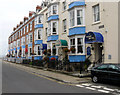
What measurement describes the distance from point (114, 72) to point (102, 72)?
1.05m

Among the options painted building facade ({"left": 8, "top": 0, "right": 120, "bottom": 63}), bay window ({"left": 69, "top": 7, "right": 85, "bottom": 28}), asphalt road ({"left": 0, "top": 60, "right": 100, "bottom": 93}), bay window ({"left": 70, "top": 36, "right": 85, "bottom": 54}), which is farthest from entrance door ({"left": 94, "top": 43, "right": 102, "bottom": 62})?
asphalt road ({"left": 0, "top": 60, "right": 100, "bottom": 93})

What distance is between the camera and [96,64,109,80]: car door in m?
10.7

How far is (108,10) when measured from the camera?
49.6 feet

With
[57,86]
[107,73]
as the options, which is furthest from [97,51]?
[57,86]

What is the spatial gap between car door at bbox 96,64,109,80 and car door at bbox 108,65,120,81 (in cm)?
33

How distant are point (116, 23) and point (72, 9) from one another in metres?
6.60

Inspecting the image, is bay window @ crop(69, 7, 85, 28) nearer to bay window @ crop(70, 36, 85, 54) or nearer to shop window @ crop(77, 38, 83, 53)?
bay window @ crop(70, 36, 85, 54)

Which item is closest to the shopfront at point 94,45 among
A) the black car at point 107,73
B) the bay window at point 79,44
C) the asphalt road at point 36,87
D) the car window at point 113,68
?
the bay window at point 79,44

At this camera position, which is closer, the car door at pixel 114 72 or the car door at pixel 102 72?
the car door at pixel 114 72

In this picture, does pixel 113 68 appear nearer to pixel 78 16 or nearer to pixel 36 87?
pixel 36 87

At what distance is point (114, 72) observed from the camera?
1010cm

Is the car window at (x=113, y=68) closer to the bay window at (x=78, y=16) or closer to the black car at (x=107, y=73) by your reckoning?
the black car at (x=107, y=73)

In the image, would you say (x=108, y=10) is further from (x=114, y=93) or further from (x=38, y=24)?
(x=38, y=24)

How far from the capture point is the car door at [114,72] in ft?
32.3
